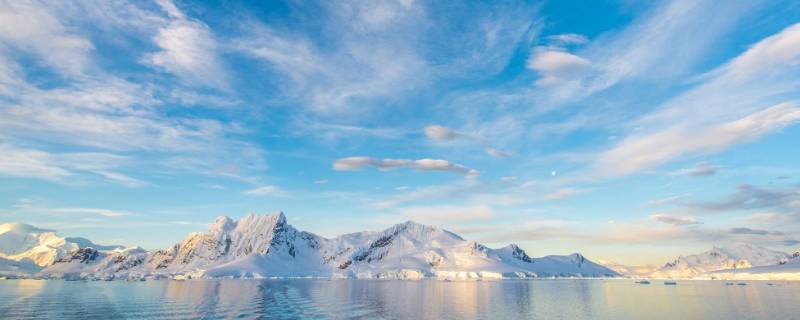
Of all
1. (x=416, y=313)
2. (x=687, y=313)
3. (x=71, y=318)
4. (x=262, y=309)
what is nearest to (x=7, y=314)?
(x=71, y=318)

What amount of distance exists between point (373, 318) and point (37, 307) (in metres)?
71.0

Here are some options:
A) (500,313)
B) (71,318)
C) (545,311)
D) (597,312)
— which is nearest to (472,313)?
(500,313)

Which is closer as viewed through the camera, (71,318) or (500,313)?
(71,318)

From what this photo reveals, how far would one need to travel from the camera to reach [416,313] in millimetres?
94312

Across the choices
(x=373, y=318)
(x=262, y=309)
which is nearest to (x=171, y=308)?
(x=262, y=309)

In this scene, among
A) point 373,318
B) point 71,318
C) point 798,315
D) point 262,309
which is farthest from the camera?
point 262,309

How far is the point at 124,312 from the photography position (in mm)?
88125

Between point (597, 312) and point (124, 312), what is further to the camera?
point (597, 312)

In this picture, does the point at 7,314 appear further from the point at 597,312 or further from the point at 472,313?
the point at 597,312

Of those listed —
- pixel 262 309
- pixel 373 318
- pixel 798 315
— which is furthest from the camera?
pixel 262 309

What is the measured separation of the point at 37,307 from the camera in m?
95.2

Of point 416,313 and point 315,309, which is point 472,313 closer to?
point 416,313

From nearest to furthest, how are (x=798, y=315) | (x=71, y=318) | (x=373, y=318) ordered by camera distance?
(x=71, y=318)
(x=373, y=318)
(x=798, y=315)

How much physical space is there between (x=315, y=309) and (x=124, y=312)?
119 ft
